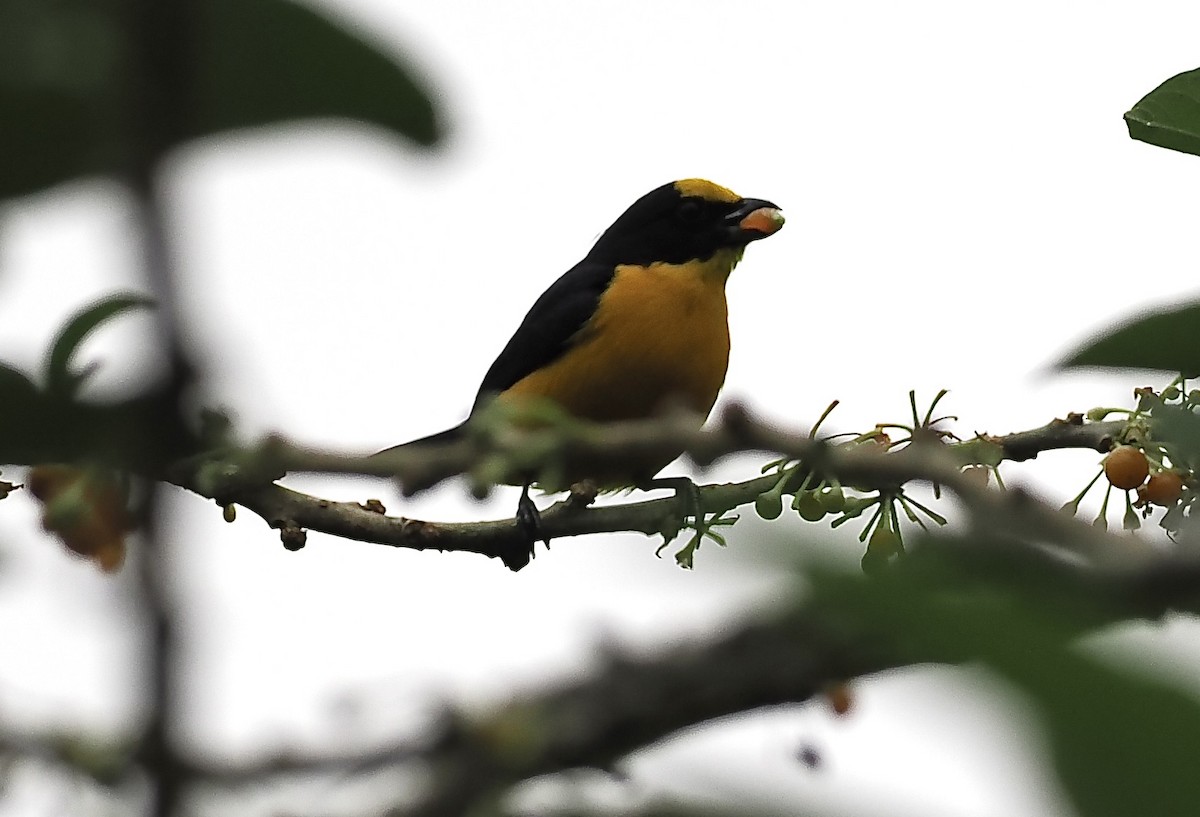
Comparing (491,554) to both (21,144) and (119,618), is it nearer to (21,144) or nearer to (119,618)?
(21,144)

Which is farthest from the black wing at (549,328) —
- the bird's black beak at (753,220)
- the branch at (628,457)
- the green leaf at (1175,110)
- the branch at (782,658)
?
the branch at (782,658)

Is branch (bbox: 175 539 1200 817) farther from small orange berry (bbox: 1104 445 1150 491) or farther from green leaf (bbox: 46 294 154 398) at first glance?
small orange berry (bbox: 1104 445 1150 491)

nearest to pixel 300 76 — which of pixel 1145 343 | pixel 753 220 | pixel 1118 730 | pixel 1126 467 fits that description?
pixel 1118 730

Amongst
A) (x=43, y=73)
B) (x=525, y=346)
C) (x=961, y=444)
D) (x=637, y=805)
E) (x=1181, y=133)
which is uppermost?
(x=525, y=346)

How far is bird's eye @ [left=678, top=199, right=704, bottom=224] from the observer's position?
5.48m

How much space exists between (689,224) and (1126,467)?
3.33 meters

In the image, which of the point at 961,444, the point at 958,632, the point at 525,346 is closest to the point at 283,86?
the point at 958,632

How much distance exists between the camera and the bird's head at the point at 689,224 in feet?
17.6

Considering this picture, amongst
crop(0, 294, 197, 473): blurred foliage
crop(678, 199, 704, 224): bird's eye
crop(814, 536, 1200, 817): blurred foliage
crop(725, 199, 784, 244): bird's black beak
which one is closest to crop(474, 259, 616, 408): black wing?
crop(678, 199, 704, 224): bird's eye

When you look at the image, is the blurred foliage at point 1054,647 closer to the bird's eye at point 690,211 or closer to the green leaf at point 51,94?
the green leaf at point 51,94

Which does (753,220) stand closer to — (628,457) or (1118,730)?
(628,457)

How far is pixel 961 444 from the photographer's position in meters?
2.12

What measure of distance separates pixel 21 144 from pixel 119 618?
0.43 meters

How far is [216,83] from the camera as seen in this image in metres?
0.59
